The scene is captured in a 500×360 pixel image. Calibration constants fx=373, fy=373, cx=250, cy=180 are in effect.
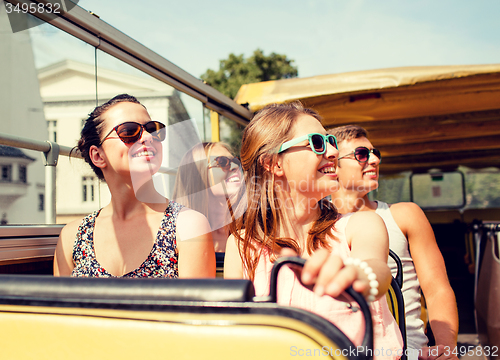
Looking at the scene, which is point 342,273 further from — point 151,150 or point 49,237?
point 49,237

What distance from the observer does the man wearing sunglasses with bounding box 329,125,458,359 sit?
175 cm

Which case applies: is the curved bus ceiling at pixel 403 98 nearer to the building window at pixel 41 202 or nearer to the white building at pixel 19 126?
the white building at pixel 19 126

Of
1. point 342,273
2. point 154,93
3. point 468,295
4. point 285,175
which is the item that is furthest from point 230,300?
point 468,295

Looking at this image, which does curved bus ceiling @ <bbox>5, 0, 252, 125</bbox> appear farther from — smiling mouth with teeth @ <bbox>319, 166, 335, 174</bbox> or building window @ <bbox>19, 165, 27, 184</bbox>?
smiling mouth with teeth @ <bbox>319, 166, 335, 174</bbox>

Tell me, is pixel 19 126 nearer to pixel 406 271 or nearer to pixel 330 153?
pixel 330 153

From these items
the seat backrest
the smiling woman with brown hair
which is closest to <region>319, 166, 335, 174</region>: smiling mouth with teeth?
the seat backrest

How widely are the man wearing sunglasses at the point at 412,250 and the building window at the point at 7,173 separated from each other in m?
1.93

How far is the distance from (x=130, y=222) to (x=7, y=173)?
29.4 inches

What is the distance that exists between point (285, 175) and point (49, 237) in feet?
3.98

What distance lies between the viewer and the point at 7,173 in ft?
6.27

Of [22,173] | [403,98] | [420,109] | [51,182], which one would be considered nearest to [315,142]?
[51,182]

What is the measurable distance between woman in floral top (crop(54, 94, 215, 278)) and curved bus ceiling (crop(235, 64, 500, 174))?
1530mm

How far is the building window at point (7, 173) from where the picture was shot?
1864 millimetres

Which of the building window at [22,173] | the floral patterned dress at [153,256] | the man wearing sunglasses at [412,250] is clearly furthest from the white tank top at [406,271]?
the building window at [22,173]
